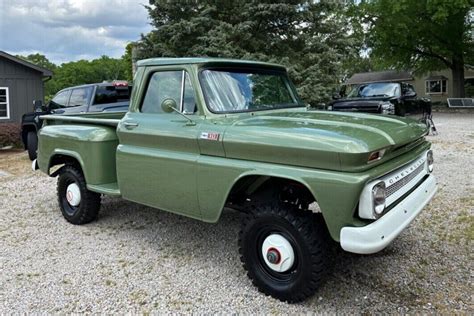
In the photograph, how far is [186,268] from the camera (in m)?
4.01

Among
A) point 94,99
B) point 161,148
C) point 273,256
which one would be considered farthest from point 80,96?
point 273,256

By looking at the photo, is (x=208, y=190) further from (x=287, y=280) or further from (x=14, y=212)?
(x=14, y=212)

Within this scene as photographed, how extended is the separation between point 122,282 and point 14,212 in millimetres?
3321

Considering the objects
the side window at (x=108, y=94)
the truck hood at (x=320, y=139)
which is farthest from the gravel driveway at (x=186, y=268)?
the side window at (x=108, y=94)

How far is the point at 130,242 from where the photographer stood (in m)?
4.74

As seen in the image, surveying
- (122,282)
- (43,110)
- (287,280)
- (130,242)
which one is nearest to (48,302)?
(122,282)

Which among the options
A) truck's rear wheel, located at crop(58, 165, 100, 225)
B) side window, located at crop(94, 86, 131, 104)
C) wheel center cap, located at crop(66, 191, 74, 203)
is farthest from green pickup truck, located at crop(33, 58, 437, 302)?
side window, located at crop(94, 86, 131, 104)

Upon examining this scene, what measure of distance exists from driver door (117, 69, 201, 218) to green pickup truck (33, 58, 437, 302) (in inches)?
0.4

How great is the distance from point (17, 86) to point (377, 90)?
14.3 metres

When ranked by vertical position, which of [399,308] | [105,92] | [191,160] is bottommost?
[399,308]

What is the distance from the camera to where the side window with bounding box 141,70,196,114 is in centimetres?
394

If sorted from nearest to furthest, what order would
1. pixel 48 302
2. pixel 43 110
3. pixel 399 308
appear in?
pixel 399 308
pixel 48 302
pixel 43 110

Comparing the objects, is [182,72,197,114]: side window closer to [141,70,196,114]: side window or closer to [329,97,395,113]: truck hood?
[141,70,196,114]: side window

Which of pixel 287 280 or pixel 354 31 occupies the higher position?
pixel 354 31
